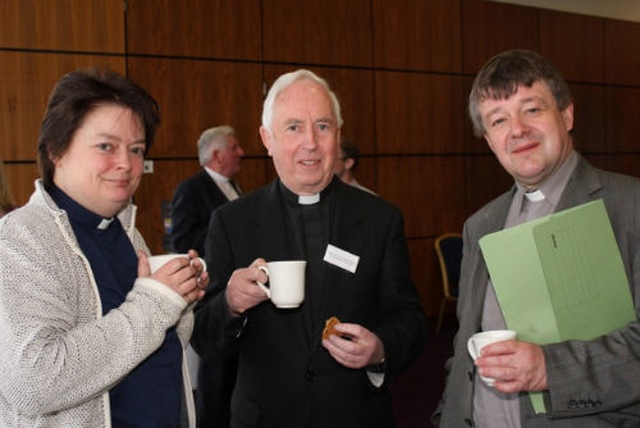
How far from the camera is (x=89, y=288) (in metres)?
1.47

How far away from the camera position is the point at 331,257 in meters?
2.06

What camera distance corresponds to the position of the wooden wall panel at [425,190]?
24.5ft

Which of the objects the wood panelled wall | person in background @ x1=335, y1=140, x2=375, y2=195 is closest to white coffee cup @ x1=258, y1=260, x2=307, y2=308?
person in background @ x1=335, y1=140, x2=375, y2=195


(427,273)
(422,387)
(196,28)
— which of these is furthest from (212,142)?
(427,273)

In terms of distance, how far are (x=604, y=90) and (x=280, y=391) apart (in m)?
8.53

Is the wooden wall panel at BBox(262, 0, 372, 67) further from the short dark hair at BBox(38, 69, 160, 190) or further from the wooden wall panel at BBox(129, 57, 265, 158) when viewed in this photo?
the short dark hair at BBox(38, 69, 160, 190)

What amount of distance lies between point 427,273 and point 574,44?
388 centimetres

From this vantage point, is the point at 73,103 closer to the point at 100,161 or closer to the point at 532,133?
the point at 100,161

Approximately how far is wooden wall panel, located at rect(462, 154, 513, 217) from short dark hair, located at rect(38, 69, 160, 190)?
22.6 feet

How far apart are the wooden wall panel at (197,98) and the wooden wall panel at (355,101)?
88 cm

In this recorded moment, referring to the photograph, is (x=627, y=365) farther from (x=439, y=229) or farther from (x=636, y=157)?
(x=636, y=157)

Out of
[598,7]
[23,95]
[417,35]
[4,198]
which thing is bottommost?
[4,198]

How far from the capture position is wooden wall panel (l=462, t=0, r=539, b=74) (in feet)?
26.1

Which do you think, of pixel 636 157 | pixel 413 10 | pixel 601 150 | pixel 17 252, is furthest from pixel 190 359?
pixel 636 157
